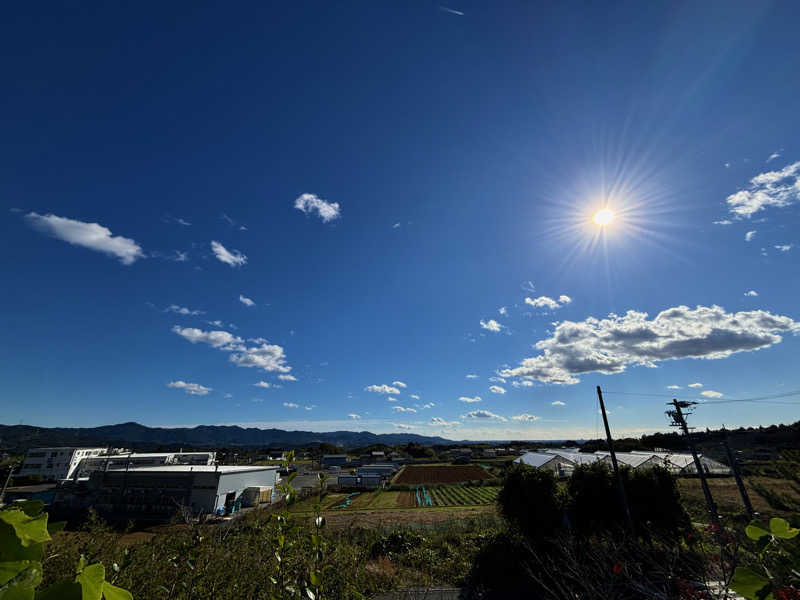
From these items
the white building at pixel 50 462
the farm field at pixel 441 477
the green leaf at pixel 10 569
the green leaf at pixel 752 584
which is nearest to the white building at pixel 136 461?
the white building at pixel 50 462

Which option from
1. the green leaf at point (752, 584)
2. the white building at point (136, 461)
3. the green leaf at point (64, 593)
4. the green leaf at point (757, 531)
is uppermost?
the green leaf at point (64, 593)

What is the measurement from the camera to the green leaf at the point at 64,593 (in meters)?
0.79

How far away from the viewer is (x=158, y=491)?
35.5m

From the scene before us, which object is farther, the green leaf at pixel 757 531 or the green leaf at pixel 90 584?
the green leaf at pixel 757 531

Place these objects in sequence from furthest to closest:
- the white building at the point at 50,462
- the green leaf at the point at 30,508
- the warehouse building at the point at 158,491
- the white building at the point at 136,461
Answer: the white building at the point at 50,462 → the white building at the point at 136,461 → the warehouse building at the point at 158,491 → the green leaf at the point at 30,508

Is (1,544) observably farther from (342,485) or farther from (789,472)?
(342,485)

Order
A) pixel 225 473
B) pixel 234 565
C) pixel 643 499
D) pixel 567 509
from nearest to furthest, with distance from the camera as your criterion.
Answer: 1. pixel 234 565
2. pixel 643 499
3. pixel 567 509
4. pixel 225 473

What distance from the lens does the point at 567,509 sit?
2044 centimetres

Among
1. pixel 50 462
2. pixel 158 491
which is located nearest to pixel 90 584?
pixel 158 491

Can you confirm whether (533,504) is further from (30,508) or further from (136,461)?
(136,461)

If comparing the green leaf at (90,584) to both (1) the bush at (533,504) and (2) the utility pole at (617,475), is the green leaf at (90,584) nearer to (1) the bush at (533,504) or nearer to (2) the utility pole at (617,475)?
(2) the utility pole at (617,475)

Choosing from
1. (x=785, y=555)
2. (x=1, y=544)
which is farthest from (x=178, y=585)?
(x=785, y=555)

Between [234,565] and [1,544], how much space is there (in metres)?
5.59

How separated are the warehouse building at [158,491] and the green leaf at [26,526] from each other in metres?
38.4
